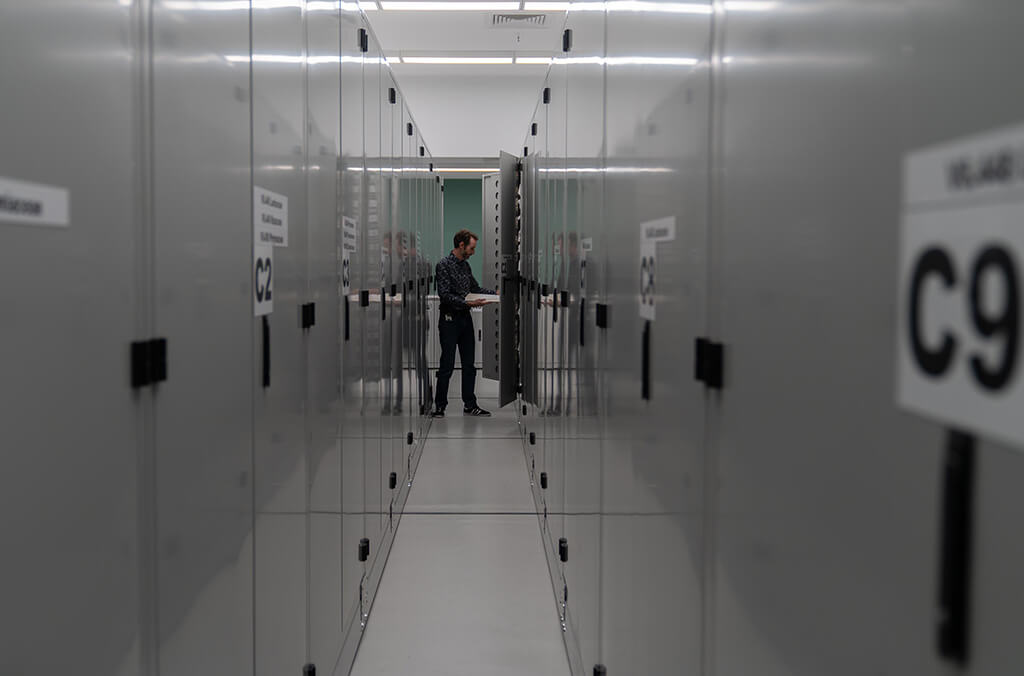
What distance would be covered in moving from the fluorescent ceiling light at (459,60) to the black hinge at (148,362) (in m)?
8.12

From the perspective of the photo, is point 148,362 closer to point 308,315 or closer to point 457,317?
point 308,315

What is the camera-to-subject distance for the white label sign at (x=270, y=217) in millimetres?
Answer: 1881

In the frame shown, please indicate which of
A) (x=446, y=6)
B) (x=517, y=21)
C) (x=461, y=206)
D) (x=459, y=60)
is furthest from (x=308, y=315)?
(x=461, y=206)

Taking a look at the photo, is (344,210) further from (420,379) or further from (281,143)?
(420,379)

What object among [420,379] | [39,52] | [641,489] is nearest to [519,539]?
[420,379]

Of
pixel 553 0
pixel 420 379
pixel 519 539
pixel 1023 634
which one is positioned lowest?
pixel 519 539

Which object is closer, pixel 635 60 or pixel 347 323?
pixel 635 60

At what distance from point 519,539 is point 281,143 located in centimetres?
305

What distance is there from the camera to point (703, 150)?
4.64 ft

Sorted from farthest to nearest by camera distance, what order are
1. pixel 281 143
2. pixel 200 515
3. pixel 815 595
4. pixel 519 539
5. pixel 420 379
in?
pixel 420 379 → pixel 519 539 → pixel 281 143 → pixel 200 515 → pixel 815 595

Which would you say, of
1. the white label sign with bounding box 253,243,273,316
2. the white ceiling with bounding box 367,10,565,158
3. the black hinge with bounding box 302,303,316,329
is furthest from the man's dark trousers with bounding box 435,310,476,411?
the white label sign with bounding box 253,243,273,316

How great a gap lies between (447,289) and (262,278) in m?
5.73

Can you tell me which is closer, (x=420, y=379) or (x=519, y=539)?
(x=519, y=539)

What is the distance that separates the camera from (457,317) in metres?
7.81
